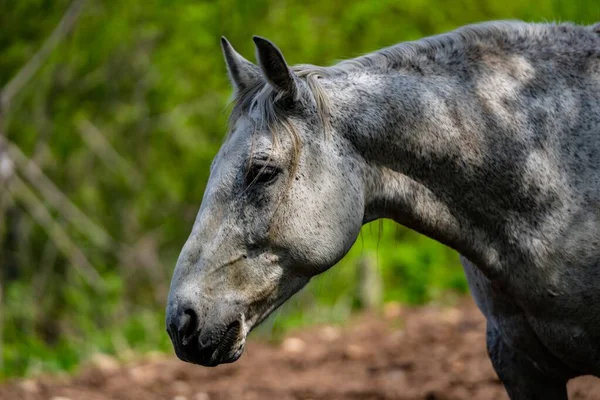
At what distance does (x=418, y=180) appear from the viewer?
286cm

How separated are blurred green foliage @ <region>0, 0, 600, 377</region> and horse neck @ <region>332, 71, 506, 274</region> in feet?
15.8

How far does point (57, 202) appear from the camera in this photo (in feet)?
27.3

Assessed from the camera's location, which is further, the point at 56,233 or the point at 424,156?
the point at 56,233

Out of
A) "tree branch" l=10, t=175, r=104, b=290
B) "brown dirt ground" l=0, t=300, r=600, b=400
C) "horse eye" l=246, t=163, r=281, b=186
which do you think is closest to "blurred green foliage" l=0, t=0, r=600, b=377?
"tree branch" l=10, t=175, r=104, b=290

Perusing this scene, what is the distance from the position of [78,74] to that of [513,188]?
663 centimetres

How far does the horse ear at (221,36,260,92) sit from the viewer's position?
9.55 ft

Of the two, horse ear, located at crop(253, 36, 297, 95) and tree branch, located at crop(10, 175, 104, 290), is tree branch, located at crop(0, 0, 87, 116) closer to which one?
tree branch, located at crop(10, 175, 104, 290)

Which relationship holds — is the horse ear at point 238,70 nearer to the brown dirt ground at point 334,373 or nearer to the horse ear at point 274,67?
the horse ear at point 274,67

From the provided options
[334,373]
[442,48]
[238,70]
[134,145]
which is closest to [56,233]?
[134,145]

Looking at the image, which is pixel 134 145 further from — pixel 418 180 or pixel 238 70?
pixel 418 180

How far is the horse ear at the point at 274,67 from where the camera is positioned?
2.67m

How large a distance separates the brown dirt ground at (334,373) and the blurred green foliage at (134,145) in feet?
3.82

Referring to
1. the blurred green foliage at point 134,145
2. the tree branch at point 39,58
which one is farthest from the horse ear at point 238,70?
the tree branch at point 39,58

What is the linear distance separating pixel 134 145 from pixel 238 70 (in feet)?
21.9
